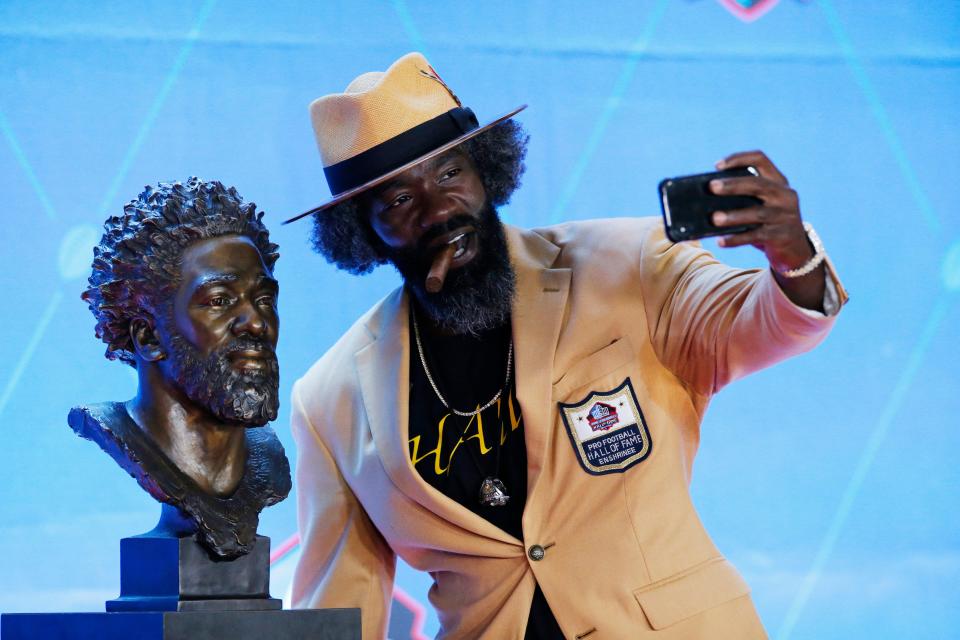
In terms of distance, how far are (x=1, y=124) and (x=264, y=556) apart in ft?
6.50

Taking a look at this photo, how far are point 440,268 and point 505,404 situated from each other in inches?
12.5

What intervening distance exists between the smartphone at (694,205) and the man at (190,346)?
25.4 inches

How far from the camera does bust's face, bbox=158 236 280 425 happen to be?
1.87 meters

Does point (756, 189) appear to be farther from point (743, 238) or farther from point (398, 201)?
point (398, 201)

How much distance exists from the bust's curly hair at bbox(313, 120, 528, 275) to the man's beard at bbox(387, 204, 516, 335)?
186 mm

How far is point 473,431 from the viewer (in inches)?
96.3

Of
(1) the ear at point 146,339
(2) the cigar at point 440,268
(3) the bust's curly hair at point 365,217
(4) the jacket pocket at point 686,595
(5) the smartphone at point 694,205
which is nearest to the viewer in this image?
(5) the smartphone at point 694,205

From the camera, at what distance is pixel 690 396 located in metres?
2.47

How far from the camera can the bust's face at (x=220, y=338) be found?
1.87 meters

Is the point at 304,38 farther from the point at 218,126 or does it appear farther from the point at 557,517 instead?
the point at 557,517

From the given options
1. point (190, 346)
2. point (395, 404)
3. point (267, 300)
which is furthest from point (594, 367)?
point (190, 346)

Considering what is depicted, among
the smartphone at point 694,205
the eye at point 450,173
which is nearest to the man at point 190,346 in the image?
the eye at point 450,173

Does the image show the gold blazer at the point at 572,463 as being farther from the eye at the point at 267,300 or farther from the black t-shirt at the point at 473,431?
the eye at the point at 267,300

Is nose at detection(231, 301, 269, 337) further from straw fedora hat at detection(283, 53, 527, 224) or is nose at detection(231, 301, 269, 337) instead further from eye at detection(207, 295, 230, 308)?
straw fedora hat at detection(283, 53, 527, 224)
